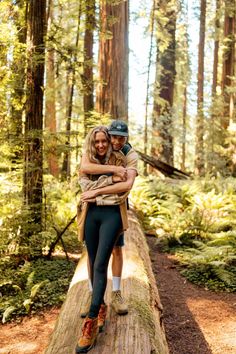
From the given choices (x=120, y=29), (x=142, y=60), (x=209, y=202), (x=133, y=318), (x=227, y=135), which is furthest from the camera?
(x=142, y=60)

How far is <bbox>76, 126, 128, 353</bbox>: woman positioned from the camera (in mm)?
3670

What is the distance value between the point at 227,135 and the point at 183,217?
878cm

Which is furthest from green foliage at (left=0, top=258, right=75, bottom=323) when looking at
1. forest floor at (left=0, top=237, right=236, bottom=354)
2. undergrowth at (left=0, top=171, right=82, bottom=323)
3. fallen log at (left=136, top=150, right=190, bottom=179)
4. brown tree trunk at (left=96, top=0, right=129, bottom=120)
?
fallen log at (left=136, top=150, right=190, bottom=179)

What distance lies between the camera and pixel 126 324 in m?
3.95

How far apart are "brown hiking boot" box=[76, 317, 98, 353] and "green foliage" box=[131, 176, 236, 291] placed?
4.14 meters

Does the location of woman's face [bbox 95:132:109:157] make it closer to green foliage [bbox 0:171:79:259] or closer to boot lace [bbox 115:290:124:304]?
boot lace [bbox 115:290:124:304]

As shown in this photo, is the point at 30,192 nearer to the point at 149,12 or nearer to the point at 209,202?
the point at 209,202

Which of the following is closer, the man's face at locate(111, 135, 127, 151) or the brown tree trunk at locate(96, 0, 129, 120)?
the man's face at locate(111, 135, 127, 151)

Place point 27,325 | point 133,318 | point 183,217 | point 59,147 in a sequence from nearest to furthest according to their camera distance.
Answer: point 133,318
point 27,325
point 59,147
point 183,217

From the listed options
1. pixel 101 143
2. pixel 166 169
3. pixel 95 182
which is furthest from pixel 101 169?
pixel 166 169

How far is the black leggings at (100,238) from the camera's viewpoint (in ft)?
12.1

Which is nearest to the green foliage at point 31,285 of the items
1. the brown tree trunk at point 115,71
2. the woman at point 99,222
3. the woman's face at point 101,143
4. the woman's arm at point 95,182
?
the woman at point 99,222

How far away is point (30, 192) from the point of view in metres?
7.18

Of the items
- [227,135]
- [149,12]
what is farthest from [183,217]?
[149,12]
